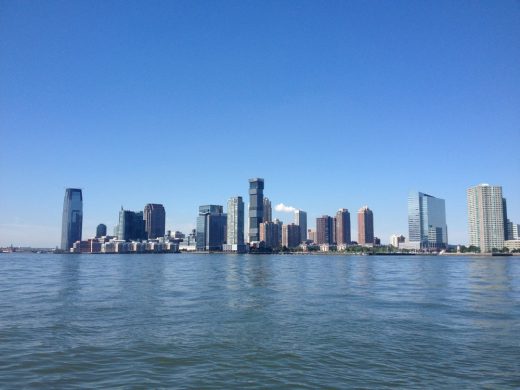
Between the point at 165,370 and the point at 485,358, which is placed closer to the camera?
the point at 165,370

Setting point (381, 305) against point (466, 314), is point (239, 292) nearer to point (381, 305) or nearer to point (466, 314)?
point (381, 305)

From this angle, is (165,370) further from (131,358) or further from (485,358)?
(485,358)

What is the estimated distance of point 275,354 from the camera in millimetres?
21625

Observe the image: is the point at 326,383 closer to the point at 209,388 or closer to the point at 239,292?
the point at 209,388

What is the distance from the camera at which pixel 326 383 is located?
17.5m

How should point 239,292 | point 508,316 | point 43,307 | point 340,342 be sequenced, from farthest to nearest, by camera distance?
1. point 239,292
2. point 43,307
3. point 508,316
4. point 340,342

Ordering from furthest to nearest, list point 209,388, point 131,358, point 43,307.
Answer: point 43,307 → point 131,358 → point 209,388

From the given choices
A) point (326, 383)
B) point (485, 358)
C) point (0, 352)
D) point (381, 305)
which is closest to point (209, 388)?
point (326, 383)

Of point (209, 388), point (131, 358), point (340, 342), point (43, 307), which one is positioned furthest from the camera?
point (43, 307)

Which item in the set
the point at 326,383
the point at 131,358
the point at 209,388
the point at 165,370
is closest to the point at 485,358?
the point at 326,383

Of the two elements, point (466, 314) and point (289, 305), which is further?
point (289, 305)

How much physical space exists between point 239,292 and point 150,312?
59.5ft

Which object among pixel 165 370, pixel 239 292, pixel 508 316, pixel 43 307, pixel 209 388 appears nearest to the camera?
pixel 209 388

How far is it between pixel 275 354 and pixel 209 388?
546 centimetres
